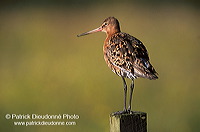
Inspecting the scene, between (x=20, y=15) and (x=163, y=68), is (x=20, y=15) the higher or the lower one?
the higher one

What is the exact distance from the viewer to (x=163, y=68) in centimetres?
873

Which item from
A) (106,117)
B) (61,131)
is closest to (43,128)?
(61,131)

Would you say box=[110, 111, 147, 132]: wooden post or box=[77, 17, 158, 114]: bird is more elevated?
box=[77, 17, 158, 114]: bird

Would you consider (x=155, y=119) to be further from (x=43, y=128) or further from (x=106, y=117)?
(x=43, y=128)

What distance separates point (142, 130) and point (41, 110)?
12.7 ft

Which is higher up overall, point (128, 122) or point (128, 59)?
point (128, 59)

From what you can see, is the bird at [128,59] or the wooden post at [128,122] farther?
the bird at [128,59]

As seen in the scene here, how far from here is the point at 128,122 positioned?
4.80 metres

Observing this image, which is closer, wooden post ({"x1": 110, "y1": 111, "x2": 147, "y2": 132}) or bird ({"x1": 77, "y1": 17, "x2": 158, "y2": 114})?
wooden post ({"x1": 110, "y1": 111, "x2": 147, "y2": 132})

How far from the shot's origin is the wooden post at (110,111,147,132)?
4.77m

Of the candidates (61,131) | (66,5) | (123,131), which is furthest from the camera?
(66,5)

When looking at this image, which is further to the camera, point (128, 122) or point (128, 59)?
point (128, 59)

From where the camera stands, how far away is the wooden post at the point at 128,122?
477cm

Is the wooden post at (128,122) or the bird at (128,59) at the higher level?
the bird at (128,59)
